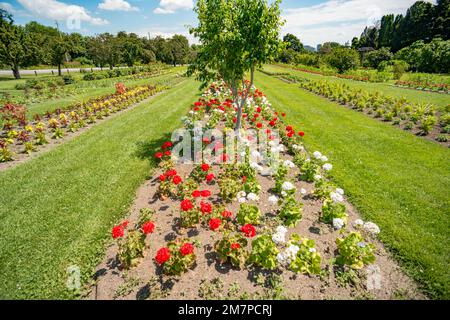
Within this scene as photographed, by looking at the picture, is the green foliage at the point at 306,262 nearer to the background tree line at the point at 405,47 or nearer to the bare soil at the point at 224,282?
the bare soil at the point at 224,282

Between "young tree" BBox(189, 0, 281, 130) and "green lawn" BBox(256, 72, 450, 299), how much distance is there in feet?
14.0

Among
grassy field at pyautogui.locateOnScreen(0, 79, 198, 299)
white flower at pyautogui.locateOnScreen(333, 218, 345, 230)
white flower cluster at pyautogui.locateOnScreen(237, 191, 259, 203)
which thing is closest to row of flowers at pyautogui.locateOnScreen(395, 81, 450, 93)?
white flower at pyautogui.locateOnScreen(333, 218, 345, 230)

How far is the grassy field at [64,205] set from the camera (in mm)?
4219

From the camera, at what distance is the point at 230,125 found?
35.5 ft

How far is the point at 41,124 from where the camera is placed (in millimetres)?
10641

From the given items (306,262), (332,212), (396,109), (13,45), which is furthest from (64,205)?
(13,45)

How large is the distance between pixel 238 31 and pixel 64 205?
7149 millimetres

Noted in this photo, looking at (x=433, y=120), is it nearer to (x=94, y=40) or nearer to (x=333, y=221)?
(x=333, y=221)

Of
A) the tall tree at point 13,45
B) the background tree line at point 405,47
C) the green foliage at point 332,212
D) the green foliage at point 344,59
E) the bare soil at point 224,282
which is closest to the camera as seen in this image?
the bare soil at point 224,282

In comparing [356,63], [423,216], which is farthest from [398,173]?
[356,63]

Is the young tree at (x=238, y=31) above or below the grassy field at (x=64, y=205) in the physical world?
above

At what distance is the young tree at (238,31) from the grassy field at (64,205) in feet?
15.0

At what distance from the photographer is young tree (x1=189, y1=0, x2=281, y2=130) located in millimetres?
7168

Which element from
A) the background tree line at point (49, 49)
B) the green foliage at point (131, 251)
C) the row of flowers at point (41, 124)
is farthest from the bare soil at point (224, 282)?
the background tree line at point (49, 49)
